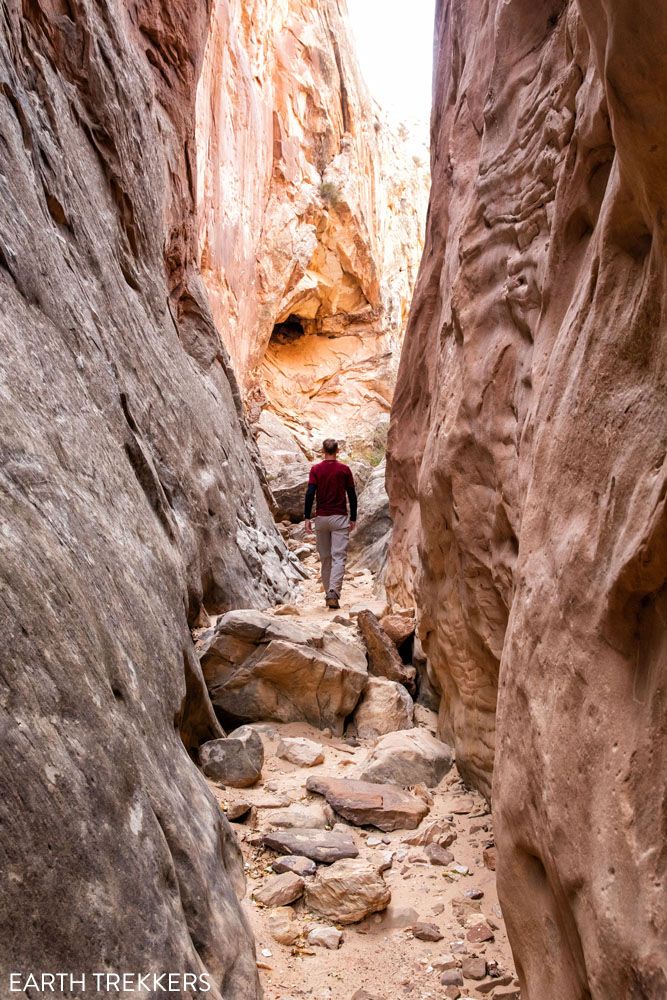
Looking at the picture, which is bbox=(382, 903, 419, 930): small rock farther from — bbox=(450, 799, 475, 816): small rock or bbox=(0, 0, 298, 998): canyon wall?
bbox=(450, 799, 475, 816): small rock

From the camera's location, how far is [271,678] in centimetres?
550

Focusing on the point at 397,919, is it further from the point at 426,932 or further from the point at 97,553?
the point at 97,553

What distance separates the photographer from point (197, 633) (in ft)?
21.2

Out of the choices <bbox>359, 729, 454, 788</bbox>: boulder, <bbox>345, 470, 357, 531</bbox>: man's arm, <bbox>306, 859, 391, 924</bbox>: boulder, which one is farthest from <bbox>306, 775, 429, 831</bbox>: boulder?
<bbox>345, 470, 357, 531</bbox>: man's arm

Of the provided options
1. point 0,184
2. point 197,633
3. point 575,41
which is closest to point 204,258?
point 197,633

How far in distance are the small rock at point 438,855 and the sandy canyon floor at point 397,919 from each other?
0.02 m

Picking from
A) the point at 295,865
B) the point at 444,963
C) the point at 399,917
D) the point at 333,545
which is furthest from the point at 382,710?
the point at 333,545

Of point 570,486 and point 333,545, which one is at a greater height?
point 570,486

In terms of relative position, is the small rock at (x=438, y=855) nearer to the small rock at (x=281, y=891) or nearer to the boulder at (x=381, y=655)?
the small rock at (x=281, y=891)

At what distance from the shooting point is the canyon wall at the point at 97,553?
1.98 m

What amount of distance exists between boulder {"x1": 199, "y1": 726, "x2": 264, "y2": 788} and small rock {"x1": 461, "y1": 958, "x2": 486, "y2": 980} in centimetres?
179

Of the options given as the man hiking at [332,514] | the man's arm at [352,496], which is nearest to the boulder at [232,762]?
the man hiking at [332,514]

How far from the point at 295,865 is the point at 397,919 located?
0.55 metres

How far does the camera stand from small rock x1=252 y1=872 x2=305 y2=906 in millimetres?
3357
